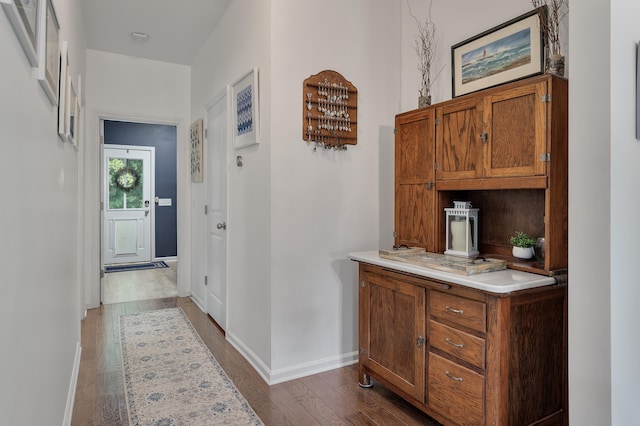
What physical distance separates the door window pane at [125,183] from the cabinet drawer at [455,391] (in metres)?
6.74

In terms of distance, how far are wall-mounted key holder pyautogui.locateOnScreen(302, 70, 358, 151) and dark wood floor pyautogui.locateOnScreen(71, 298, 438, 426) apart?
1544 millimetres

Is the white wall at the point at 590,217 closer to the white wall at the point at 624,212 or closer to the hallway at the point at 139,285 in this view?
the white wall at the point at 624,212

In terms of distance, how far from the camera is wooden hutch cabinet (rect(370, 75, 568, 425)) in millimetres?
1711

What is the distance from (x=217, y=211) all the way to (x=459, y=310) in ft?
8.69

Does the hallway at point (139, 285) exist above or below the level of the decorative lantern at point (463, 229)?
below

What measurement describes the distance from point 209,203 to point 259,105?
167cm

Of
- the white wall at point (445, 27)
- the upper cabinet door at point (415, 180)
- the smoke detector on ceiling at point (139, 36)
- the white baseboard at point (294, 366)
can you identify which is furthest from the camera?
the smoke detector on ceiling at point (139, 36)

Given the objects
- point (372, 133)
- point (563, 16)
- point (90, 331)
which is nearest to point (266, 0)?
point (372, 133)

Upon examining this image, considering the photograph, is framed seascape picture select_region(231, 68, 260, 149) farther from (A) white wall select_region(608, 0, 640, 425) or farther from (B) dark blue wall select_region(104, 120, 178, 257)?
(B) dark blue wall select_region(104, 120, 178, 257)

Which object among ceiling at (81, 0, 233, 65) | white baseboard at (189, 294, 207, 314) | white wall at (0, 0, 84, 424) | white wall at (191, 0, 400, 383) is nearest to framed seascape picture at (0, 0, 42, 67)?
white wall at (0, 0, 84, 424)

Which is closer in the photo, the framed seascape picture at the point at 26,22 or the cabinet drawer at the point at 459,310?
the framed seascape picture at the point at 26,22

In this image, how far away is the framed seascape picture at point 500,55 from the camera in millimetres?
2053

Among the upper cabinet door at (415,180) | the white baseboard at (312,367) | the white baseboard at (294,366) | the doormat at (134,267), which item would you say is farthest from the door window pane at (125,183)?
the upper cabinet door at (415,180)

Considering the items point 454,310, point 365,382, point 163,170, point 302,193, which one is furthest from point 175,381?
point 163,170
